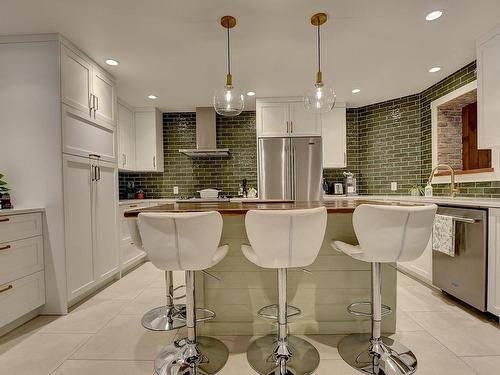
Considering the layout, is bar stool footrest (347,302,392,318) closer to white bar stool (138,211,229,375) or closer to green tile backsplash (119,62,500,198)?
white bar stool (138,211,229,375)

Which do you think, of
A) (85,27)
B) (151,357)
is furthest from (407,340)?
(85,27)

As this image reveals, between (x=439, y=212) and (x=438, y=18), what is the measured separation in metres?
1.73

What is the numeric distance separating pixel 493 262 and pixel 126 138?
464 centimetres

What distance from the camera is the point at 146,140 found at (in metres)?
4.47

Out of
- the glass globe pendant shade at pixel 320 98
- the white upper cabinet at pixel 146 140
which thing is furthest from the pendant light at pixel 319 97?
the white upper cabinet at pixel 146 140

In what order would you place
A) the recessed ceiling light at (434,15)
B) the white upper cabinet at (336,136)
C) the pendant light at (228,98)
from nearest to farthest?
the recessed ceiling light at (434,15) < the pendant light at (228,98) < the white upper cabinet at (336,136)

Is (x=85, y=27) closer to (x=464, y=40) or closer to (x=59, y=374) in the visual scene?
(x=59, y=374)

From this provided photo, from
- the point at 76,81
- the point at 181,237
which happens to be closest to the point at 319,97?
the point at 181,237

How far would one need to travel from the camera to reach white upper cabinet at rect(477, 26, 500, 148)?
2.39m

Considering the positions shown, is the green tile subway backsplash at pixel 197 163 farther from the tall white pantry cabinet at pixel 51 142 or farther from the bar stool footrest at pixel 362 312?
the bar stool footrest at pixel 362 312

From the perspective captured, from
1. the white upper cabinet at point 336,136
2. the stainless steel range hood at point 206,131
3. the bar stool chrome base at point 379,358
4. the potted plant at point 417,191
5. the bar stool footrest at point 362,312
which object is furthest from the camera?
the stainless steel range hood at point 206,131

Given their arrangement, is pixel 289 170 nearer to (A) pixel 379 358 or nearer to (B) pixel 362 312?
(B) pixel 362 312

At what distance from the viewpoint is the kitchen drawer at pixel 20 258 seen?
1.99m

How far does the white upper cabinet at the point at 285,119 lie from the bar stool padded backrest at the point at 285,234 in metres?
2.92
